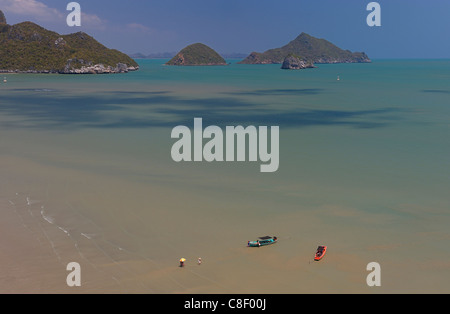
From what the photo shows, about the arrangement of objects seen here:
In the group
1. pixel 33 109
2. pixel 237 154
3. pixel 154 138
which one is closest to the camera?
pixel 237 154

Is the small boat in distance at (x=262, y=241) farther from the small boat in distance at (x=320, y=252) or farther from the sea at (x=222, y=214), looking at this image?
the small boat in distance at (x=320, y=252)

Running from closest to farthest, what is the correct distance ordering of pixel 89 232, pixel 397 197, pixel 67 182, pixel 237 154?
pixel 89 232 → pixel 397 197 → pixel 67 182 → pixel 237 154

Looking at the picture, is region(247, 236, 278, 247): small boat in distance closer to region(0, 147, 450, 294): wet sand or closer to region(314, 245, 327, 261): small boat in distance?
region(0, 147, 450, 294): wet sand

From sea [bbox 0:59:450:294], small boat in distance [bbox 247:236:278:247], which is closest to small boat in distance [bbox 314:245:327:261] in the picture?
sea [bbox 0:59:450:294]
